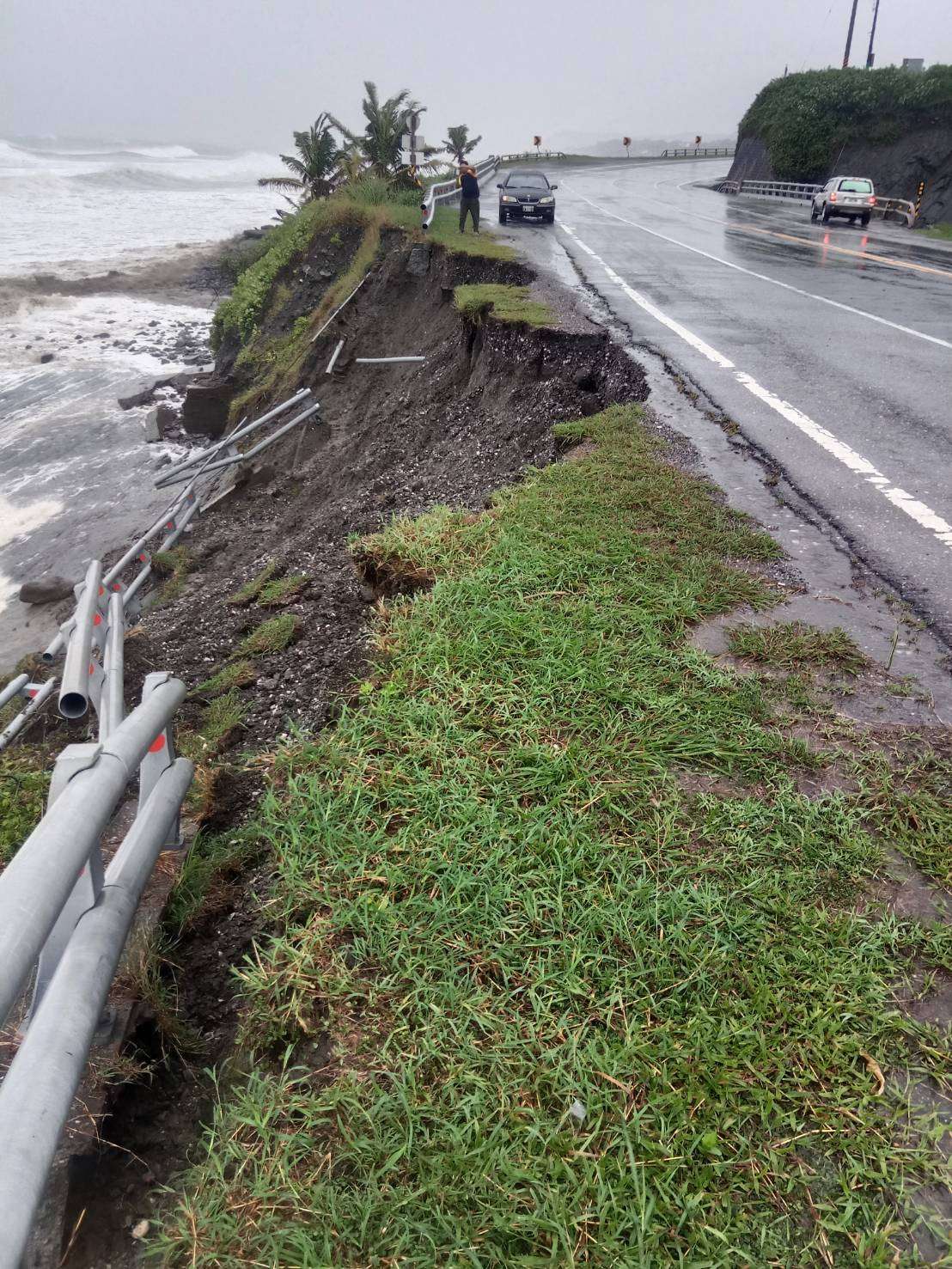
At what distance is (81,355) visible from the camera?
30.1 meters

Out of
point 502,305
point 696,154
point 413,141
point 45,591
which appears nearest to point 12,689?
point 502,305

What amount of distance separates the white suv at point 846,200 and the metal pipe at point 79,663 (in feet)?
90.3

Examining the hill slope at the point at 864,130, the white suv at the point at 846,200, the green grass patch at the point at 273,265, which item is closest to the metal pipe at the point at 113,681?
the green grass patch at the point at 273,265

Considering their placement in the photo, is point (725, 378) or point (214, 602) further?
point (214, 602)

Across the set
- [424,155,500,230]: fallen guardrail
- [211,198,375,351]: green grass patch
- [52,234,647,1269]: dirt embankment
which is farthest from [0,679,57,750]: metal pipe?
[211,198,375,351]: green grass patch

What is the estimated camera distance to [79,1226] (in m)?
2.14

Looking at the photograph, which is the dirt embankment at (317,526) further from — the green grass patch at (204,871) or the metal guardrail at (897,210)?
the metal guardrail at (897,210)

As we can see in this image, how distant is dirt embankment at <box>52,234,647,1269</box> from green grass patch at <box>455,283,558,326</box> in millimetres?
161

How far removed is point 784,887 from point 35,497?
20092 mm

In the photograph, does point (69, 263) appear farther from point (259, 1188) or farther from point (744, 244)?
point (259, 1188)

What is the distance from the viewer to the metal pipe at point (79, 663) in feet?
12.5

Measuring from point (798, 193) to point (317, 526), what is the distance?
35048mm

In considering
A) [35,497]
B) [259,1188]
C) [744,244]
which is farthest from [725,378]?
[35,497]

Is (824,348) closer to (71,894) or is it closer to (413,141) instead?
(71,894)
